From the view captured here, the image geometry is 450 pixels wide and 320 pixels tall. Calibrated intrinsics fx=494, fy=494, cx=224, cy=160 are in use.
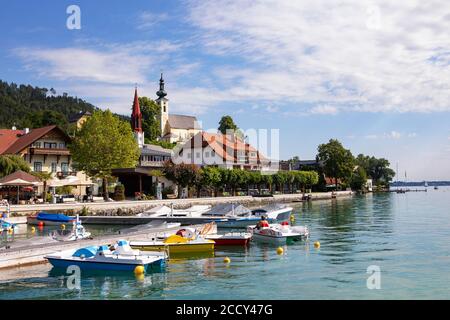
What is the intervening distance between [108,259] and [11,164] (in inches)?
1777

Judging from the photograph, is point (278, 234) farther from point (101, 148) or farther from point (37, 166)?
point (37, 166)

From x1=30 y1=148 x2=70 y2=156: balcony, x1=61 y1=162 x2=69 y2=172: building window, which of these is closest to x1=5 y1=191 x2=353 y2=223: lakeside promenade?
x1=30 y1=148 x2=70 y2=156: balcony

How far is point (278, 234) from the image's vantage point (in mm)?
34250

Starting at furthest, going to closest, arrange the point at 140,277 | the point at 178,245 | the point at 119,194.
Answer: the point at 119,194 → the point at 178,245 → the point at 140,277

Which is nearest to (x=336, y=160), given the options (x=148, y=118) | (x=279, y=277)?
(x=148, y=118)

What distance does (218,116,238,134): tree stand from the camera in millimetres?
135500

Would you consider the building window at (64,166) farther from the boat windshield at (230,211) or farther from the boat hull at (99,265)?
the boat hull at (99,265)

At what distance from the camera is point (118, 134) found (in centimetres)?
6906

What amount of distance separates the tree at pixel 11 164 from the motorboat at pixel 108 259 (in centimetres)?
4228

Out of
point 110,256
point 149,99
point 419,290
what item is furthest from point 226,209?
point 149,99

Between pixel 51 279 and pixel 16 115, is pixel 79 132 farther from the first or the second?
pixel 16 115

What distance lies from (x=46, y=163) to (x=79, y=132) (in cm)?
782

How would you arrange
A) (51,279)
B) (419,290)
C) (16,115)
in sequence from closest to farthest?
(419,290) → (51,279) → (16,115)

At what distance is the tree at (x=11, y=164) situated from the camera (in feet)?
207
